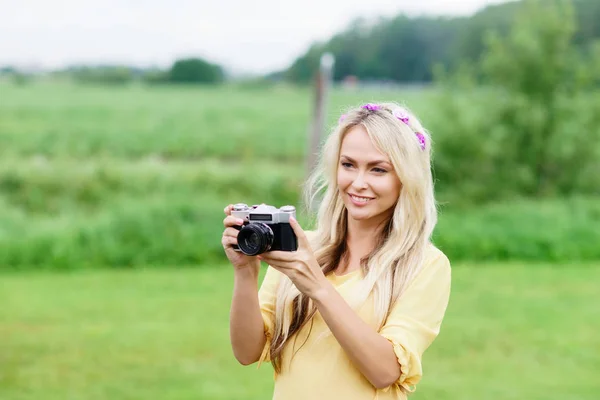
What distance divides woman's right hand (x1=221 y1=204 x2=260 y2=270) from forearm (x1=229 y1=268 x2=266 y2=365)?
18mm

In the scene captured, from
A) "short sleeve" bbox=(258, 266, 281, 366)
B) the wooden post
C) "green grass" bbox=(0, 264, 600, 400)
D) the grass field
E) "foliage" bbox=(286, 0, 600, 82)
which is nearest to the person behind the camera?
"short sleeve" bbox=(258, 266, 281, 366)

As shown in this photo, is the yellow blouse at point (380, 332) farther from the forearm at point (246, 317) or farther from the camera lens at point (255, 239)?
the camera lens at point (255, 239)

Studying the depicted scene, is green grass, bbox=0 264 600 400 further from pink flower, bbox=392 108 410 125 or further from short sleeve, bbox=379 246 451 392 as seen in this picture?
pink flower, bbox=392 108 410 125

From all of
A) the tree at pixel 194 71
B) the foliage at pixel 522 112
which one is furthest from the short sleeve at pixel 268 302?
the tree at pixel 194 71

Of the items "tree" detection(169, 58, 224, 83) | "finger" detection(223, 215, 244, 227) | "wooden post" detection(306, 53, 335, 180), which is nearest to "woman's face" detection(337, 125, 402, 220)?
"finger" detection(223, 215, 244, 227)

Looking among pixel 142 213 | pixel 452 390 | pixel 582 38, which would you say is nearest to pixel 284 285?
pixel 452 390

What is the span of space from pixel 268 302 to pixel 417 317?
0.48 metres

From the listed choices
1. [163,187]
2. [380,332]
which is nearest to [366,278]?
[380,332]

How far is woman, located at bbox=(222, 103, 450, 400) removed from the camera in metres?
2.24

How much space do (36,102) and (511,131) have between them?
1808 centimetres

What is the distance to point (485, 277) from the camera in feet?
30.1

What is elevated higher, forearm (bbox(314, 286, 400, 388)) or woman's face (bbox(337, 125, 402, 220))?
woman's face (bbox(337, 125, 402, 220))

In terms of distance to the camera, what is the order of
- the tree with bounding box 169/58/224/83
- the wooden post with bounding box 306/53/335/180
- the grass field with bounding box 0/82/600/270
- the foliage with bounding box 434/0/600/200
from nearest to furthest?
the grass field with bounding box 0/82/600/270
the wooden post with bounding box 306/53/335/180
the foliage with bounding box 434/0/600/200
the tree with bounding box 169/58/224/83

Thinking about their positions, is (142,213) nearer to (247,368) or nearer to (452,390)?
(247,368)
